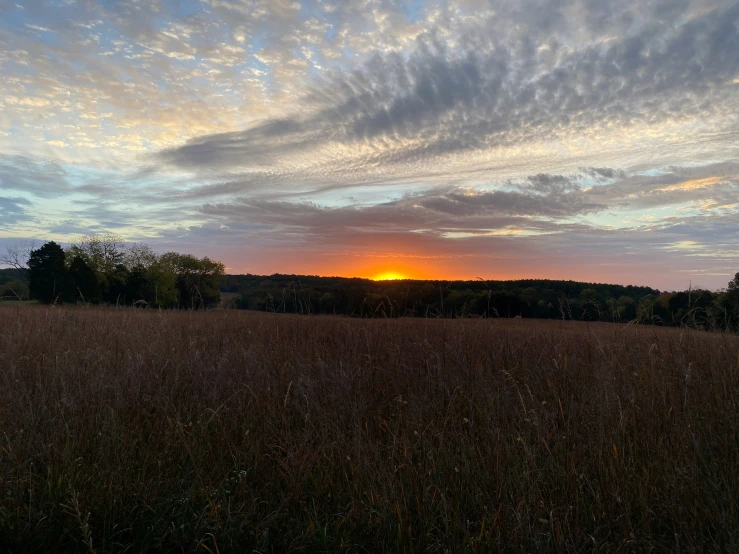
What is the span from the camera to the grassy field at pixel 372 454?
8.10ft

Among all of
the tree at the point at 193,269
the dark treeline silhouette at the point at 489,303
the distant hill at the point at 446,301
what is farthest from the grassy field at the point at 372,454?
the tree at the point at 193,269

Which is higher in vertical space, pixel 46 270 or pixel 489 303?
pixel 46 270


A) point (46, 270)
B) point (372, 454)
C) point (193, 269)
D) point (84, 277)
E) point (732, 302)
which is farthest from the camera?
point (193, 269)

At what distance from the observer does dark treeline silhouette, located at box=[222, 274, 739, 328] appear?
20.8 feet

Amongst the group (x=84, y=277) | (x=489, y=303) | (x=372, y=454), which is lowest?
(x=372, y=454)

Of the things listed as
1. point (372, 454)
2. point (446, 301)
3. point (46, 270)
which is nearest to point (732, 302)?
point (446, 301)

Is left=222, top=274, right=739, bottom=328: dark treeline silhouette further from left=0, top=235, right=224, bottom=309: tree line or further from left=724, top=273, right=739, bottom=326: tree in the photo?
left=0, top=235, right=224, bottom=309: tree line

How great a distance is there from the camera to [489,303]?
8055 millimetres

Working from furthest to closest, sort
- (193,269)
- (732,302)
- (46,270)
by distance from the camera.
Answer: (193,269) < (46,270) < (732,302)

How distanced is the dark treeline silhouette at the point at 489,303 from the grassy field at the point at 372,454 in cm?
115

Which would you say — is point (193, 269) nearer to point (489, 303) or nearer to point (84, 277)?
point (84, 277)

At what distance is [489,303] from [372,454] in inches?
211

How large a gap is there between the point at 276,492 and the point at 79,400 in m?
2.26

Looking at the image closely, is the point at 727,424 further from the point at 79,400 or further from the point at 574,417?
the point at 79,400
